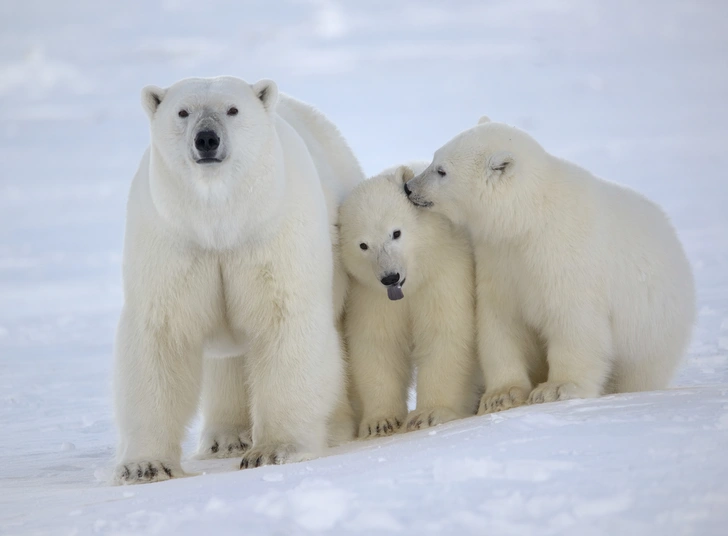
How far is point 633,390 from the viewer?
216 inches

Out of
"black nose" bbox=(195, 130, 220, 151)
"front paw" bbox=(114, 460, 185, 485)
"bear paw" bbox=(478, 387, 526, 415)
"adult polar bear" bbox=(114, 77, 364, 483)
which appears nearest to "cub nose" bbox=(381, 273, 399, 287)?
"adult polar bear" bbox=(114, 77, 364, 483)

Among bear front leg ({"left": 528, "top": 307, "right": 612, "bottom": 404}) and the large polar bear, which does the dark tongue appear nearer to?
the large polar bear

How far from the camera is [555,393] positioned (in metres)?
4.84

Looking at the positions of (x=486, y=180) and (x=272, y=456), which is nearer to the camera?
(x=272, y=456)

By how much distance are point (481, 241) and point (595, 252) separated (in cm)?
66

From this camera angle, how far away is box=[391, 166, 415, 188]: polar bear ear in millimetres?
5594

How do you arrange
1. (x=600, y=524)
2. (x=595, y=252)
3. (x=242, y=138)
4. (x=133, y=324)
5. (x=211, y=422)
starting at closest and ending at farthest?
(x=600, y=524) → (x=242, y=138) → (x=133, y=324) → (x=595, y=252) → (x=211, y=422)

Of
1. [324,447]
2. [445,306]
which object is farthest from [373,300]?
[324,447]

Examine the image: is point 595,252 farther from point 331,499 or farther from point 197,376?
point 331,499

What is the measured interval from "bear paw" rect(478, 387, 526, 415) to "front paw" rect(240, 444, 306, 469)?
3.74ft

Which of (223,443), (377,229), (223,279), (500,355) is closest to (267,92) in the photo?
(223,279)

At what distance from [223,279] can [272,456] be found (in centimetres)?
86

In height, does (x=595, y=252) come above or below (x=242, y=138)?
below

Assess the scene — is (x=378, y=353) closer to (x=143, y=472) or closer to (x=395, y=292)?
(x=395, y=292)
